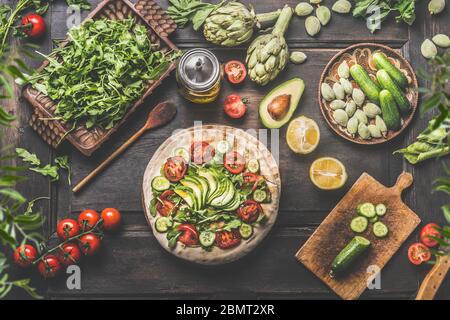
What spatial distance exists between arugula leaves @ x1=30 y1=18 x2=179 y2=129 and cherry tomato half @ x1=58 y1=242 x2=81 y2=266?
0.71m

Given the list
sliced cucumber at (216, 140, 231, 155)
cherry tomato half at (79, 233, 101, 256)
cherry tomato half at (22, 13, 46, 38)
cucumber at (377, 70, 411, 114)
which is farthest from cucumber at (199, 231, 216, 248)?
cherry tomato half at (22, 13, 46, 38)

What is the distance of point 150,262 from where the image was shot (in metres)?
3.31

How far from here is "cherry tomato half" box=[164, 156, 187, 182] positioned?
10.4 feet

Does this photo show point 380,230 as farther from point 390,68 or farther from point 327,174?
point 390,68

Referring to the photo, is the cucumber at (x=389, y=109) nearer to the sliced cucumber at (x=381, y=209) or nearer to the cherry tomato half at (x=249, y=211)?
the sliced cucumber at (x=381, y=209)

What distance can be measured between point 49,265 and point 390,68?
2307 millimetres

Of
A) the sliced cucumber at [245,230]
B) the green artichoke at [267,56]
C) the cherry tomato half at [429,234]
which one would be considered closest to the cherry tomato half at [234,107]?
the green artichoke at [267,56]

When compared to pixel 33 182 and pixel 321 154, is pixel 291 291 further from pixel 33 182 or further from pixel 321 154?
pixel 33 182

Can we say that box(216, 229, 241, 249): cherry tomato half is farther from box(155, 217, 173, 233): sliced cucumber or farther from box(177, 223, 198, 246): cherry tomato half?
box(155, 217, 173, 233): sliced cucumber

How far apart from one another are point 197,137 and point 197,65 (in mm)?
421

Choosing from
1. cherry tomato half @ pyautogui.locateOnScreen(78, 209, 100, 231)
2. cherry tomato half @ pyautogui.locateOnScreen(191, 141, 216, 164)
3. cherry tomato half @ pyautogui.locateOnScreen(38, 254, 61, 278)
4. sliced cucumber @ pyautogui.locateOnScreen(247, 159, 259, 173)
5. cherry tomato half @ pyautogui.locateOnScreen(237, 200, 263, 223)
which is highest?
cherry tomato half @ pyautogui.locateOnScreen(191, 141, 216, 164)

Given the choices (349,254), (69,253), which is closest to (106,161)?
(69,253)

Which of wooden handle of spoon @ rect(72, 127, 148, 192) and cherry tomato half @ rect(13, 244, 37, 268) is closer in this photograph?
cherry tomato half @ rect(13, 244, 37, 268)

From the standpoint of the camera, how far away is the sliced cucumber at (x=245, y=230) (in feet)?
10.3
